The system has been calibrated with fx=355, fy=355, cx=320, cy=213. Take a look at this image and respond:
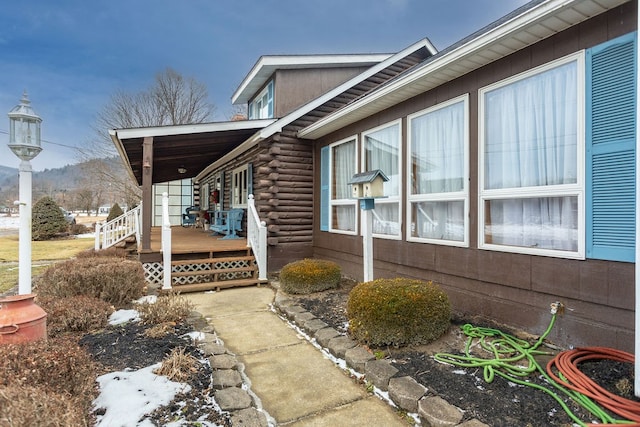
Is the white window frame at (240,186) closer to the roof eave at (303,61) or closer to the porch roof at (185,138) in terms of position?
Answer: the porch roof at (185,138)

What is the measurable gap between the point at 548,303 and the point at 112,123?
2528cm

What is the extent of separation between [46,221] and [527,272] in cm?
2202

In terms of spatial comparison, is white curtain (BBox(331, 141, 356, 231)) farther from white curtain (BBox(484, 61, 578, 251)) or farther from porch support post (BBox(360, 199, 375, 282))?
white curtain (BBox(484, 61, 578, 251))

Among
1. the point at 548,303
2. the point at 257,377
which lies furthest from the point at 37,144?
the point at 548,303

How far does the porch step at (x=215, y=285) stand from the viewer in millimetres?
6603

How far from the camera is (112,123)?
22469mm

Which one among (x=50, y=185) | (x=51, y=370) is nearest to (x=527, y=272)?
(x=51, y=370)

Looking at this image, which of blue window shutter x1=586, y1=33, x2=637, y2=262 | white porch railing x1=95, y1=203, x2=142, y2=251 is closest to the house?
blue window shutter x1=586, y1=33, x2=637, y2=262

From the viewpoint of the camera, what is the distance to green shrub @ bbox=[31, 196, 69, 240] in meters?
18.2

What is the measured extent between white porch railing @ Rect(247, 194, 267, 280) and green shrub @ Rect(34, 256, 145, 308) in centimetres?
243

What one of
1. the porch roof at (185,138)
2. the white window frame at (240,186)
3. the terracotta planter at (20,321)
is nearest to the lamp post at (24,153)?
the terracotta planter at (20,321)

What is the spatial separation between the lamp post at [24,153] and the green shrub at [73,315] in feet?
1.33

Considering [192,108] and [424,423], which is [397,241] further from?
[192,108]

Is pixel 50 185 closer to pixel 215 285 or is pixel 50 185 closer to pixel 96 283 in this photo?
pixel 215 285
